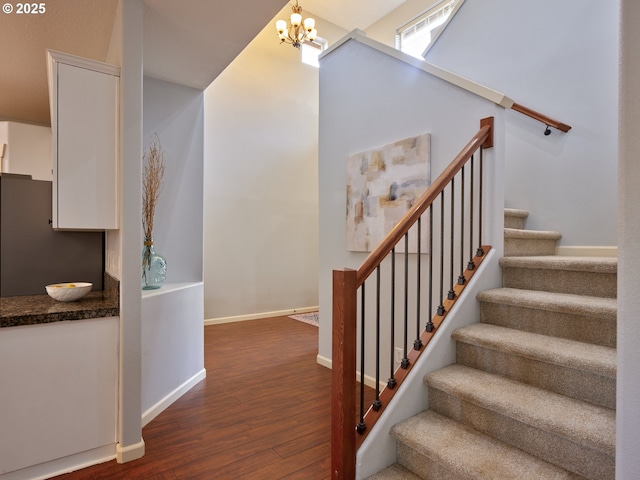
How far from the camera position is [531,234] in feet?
8.73

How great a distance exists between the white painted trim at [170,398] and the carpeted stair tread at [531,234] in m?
2.76

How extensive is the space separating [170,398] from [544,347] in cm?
255

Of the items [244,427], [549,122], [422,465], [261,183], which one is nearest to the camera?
[422,465]

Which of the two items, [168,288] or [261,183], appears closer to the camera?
[168,288]

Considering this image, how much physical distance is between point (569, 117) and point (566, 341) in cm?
215

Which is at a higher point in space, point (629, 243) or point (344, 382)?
point (629, 243)

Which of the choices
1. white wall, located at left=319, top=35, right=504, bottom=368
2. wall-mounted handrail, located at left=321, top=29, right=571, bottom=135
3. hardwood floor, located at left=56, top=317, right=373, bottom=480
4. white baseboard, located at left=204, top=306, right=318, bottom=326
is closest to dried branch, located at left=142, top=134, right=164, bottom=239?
hardwood floor, located at left=56, top=317, right=373, bottom=480

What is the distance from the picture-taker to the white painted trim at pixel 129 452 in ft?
6.63

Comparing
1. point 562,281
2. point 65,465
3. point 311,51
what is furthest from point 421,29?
point 65,465

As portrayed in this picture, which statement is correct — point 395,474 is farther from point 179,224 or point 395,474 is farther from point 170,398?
point 179,224

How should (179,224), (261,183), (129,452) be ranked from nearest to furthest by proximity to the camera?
(129,452)
(179,224)
(261,183)

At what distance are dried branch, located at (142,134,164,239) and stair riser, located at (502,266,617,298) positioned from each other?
2.67 metres

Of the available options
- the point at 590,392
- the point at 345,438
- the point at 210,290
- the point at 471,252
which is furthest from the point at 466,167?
the point at 210,290

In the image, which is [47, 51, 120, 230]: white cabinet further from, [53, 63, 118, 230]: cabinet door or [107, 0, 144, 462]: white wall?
[107, 0, 144, 462]: white wall
